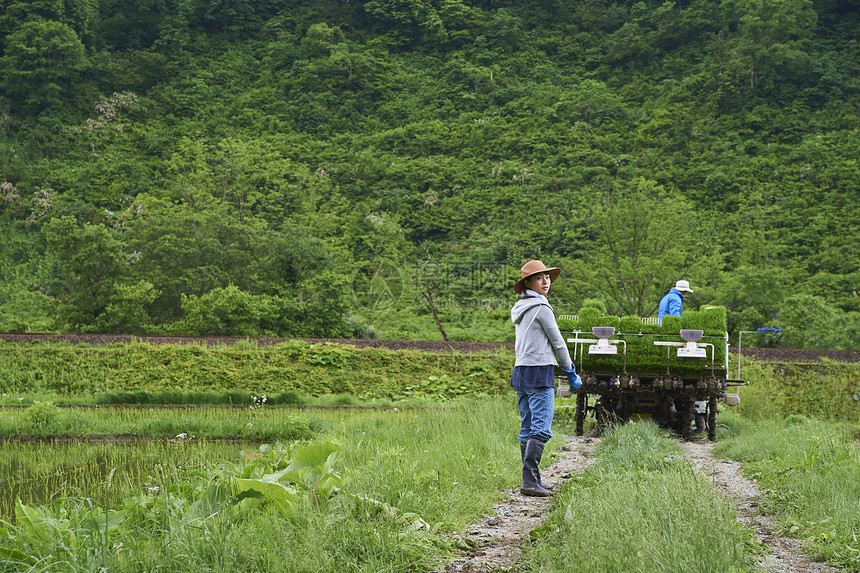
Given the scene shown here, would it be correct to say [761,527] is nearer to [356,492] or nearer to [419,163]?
[356,492]

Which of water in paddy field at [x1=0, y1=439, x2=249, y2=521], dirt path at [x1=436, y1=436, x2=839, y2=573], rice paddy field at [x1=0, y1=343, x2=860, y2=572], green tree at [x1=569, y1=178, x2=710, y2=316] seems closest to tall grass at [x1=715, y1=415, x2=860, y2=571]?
rice paddy field at [x1=0, y1=343, x2=860, y2=572]

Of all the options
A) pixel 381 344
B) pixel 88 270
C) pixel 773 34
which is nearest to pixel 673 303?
pixel 381 344

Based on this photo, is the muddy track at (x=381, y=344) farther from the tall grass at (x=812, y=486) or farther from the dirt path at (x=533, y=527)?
the dirt path at (x=533, y=527)

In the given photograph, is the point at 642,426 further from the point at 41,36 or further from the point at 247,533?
the point at 41,36

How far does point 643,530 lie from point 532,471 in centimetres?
278

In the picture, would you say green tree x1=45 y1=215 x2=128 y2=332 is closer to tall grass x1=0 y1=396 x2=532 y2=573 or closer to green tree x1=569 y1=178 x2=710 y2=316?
green tree x1=569 y1=178 x2=710 y2=316

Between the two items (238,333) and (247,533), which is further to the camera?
(238,333)

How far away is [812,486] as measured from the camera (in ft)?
21.9

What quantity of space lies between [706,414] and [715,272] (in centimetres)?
1808

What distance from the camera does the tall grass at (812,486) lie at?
525 cm

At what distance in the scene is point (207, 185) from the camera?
151ft

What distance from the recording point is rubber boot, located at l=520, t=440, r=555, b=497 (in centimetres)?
709

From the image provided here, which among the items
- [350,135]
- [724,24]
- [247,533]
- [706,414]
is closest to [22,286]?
[350,135]

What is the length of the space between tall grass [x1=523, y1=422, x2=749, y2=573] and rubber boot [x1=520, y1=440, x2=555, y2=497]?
797 mm
